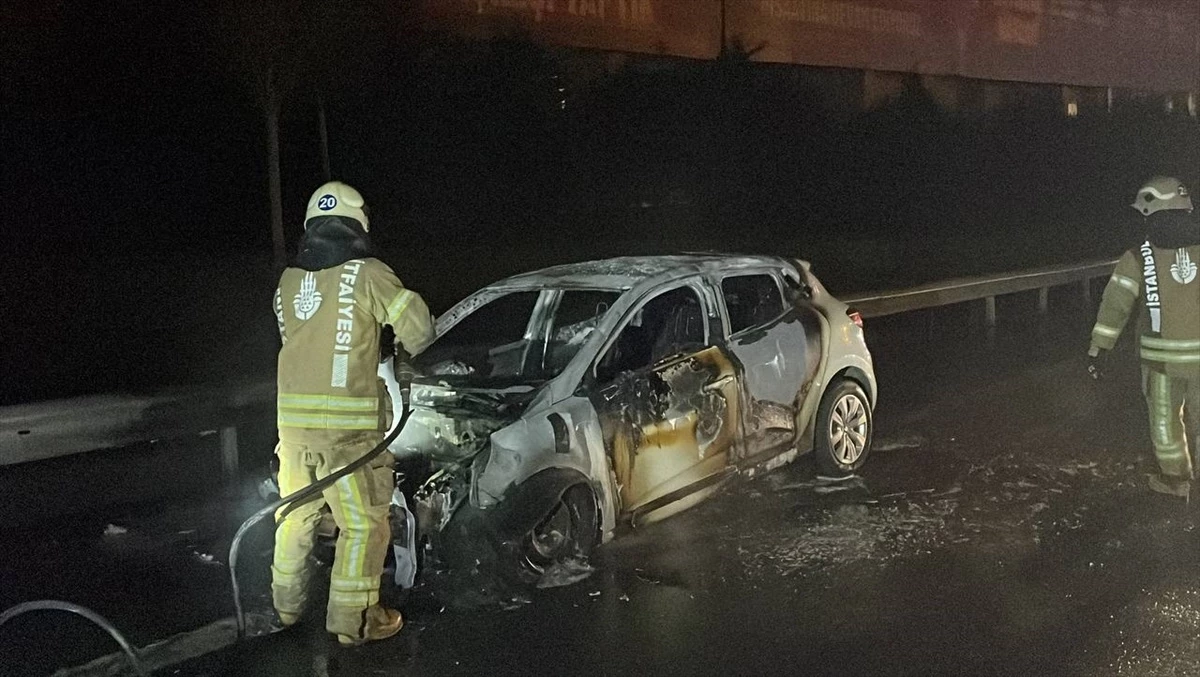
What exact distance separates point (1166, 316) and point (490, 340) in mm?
3955

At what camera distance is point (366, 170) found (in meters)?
17.9

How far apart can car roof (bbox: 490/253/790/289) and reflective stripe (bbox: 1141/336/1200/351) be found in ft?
7.49

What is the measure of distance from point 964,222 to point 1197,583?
27.1 m

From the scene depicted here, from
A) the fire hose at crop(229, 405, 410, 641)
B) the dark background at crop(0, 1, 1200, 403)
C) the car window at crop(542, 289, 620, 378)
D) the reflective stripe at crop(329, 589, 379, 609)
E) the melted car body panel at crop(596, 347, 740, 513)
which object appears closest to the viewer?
the fire hose at crop(229, 405, 410, 641)

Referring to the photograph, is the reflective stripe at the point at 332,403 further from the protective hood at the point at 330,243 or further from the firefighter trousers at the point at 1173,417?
the firefighter trousers at the point at 1173,417

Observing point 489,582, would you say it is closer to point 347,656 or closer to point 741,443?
point 347,656

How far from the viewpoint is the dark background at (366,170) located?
523 inches

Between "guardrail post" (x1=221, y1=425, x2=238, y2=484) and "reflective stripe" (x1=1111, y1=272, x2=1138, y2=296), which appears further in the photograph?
"guardrail post" (x1=221, y1=425, x2=238, y2=484)

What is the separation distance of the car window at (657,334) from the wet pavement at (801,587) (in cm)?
99

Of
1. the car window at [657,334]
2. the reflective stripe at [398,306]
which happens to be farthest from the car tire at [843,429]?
Answer: the reflective stripe at [398,306]

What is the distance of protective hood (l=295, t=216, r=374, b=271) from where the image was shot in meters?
4.68

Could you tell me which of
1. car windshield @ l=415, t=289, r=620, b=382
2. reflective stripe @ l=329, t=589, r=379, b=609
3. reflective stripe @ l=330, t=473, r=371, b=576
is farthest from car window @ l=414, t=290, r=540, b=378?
reflective stripe @ l=329, t=589, r=379, b=609

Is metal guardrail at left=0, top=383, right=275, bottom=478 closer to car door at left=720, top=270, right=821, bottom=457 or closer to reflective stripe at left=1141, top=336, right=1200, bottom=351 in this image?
car door at left=720, top=270, right=821, bottom=457

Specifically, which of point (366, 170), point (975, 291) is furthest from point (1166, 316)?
point (366, 170)
